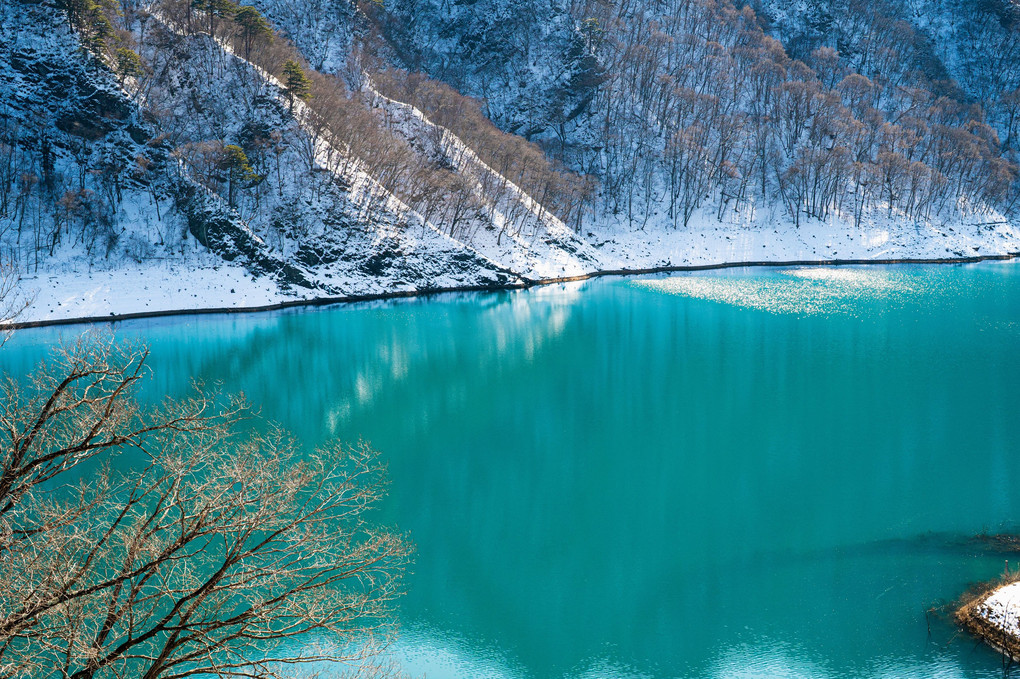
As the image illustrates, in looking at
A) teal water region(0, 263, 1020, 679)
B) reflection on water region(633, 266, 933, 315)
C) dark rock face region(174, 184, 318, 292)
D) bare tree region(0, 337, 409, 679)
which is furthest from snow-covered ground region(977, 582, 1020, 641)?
dark rock face region(174, 184, 318, 292)

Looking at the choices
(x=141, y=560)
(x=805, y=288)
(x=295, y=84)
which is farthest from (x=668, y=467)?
(x=295, y=84)

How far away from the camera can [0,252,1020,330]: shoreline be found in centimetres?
5803

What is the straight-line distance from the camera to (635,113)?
362ft

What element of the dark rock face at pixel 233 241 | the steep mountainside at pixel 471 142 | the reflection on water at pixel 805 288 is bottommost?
the reflection on water at pixel 805 288

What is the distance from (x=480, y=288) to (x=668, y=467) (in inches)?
1960

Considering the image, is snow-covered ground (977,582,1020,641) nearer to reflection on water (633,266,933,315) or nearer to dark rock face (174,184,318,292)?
reflection on water (633,266,933,315)

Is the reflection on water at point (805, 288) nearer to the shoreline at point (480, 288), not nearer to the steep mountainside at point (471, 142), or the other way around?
the shoreline at point (480, 288)

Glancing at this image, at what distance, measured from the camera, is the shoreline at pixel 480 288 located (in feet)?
190

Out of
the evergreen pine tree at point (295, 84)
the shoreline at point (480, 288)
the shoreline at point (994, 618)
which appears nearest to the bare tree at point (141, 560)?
the shoreline at point (994, 618)

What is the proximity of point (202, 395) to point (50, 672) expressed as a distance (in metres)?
21.9

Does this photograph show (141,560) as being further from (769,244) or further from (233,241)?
(769,244)

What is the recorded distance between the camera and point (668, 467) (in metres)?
28.2

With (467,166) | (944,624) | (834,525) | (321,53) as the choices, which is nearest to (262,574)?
(944,624)

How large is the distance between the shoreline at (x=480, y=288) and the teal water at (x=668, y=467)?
152 inches
